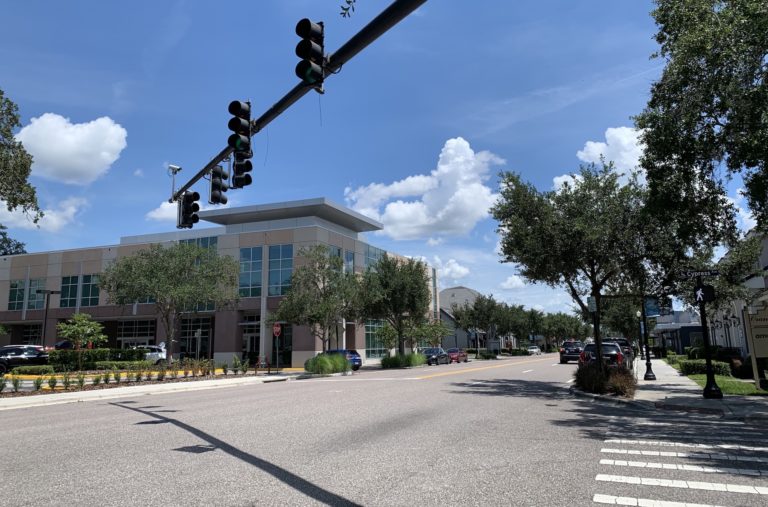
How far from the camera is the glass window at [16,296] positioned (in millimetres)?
56906

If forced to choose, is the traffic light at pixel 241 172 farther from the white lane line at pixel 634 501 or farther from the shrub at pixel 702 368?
the shrub at pixel 702 368

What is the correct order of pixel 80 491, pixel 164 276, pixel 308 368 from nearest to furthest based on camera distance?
pixel 80 491 → pixel 308 368 → pixel 164 276

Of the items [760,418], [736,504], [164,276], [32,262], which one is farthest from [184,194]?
[32,262]

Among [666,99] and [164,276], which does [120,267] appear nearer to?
[164,276]

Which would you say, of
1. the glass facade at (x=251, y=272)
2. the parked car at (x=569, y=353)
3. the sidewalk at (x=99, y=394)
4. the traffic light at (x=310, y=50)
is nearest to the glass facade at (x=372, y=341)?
the glass facade at (x=251, y=272)

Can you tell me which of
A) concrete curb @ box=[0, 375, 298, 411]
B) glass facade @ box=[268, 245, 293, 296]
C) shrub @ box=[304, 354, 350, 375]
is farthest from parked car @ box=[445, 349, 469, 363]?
concrete curb @ box=[0, 375, 298, 411]

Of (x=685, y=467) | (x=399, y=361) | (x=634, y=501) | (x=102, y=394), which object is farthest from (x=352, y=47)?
(x=399, y=361)

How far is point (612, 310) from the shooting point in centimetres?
4909

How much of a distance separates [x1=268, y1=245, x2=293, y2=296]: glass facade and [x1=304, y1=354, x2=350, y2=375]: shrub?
14628mm

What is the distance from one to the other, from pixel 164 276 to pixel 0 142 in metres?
19.6

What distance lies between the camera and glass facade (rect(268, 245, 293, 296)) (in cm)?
4631

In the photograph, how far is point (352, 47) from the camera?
→ 248 inches

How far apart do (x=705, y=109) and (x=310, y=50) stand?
993 centimetres

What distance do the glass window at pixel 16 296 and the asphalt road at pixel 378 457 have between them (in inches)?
2065
